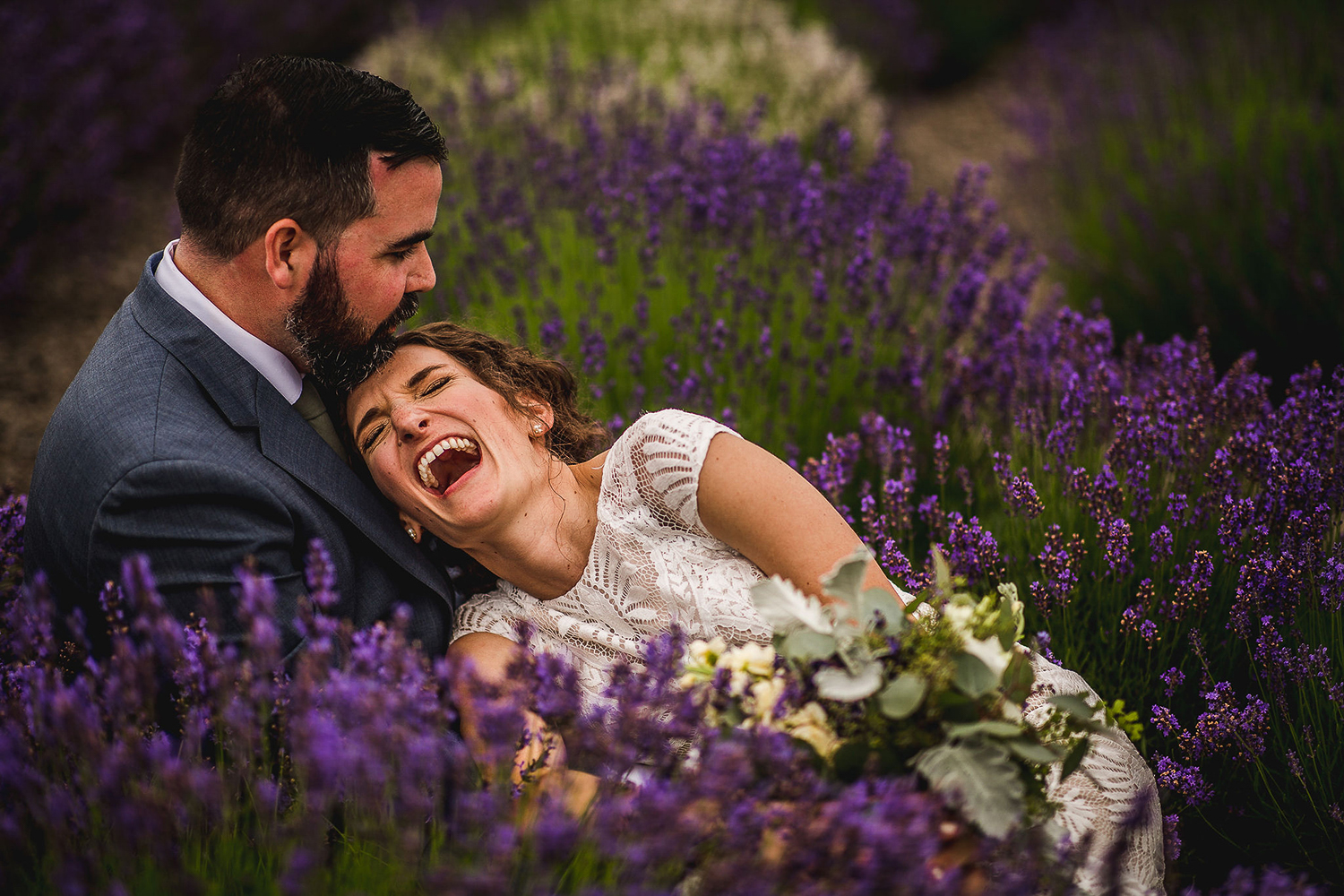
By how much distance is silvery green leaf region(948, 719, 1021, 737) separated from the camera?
1.27m

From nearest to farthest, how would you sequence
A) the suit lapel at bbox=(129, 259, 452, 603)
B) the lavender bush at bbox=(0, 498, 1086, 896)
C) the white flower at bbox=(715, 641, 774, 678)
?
the lavender bush at bbox=(0, 498, 1086, 896), the white flower at bbox=(715, 641, 774, 678), the suit lapel at bbox=(129, 259, 452, 603)

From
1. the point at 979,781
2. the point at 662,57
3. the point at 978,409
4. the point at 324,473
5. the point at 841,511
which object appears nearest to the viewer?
the point at 979,781

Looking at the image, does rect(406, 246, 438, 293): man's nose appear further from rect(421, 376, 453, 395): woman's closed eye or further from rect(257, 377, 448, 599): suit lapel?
rect(257, 377, 448, 599): suit lapel

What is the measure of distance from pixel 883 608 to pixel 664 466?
27.4 inches

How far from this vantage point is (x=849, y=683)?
50.6 inches

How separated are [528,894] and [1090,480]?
1861 millimetres

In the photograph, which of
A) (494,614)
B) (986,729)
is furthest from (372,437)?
(986,729)

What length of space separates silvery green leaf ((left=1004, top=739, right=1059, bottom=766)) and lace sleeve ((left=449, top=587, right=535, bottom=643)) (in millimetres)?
1125

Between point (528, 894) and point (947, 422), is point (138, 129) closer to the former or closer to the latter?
point (947, 422)

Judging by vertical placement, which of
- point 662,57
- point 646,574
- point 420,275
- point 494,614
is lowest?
point 494,614

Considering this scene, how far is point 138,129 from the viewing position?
5.72 metres

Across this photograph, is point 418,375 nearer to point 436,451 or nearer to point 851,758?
point 436,451

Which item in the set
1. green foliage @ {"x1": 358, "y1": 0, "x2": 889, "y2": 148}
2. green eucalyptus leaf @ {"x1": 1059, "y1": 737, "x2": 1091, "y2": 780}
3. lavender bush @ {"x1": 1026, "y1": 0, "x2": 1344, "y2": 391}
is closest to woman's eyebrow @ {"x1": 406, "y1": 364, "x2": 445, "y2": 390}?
green eucalyptus leaf @ {"x1": 1059, "y1": 737, "x2": 1091, "y2": 780}

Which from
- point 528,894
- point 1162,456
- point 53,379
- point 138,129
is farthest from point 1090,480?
point 138,129
